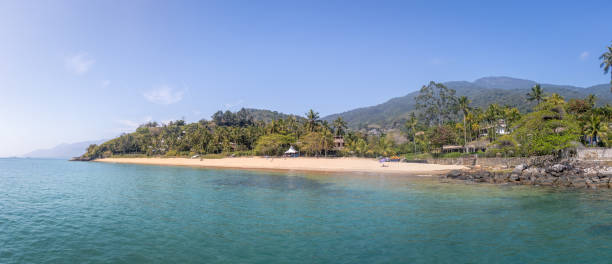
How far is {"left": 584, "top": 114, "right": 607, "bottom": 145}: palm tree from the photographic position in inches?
1758

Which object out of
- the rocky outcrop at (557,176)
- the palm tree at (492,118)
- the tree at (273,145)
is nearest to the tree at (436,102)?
the palm tree at (492,118)

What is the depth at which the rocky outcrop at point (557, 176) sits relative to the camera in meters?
30.8

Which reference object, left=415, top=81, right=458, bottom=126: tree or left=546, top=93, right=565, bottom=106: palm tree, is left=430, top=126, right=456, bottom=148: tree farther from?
left=415, top=81, right=458, bottom=126: tree

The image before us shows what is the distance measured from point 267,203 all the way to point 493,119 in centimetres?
7156

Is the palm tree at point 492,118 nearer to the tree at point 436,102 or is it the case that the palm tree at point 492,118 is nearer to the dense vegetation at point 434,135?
the dense vegetation at point 434,135

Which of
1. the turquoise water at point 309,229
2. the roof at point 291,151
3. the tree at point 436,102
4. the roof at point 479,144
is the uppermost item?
the tree at point 436,102

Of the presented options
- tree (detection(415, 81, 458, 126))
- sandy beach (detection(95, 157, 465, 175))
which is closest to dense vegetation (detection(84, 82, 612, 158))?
tree (detection(415, 81, 458, 126))

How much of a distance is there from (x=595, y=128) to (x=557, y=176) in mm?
18650

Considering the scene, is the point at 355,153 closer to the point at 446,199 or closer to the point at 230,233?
the point at 446,199

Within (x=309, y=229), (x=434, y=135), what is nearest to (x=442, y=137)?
(x=434, y=135)

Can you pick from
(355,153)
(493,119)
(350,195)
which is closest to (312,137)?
(355,153)

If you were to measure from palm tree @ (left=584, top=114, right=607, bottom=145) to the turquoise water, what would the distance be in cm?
2662

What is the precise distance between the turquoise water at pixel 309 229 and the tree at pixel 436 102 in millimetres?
103250

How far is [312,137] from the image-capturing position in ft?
263
